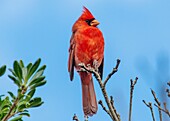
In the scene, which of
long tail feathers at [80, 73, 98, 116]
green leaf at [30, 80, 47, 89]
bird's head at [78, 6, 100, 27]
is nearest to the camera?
green leaf at [30, 80, 47, 89]

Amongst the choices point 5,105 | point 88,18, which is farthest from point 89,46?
point 5,105

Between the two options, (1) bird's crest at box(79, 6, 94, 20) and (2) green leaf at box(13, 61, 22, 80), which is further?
(1) bird's crest at box(79, 6, 94, 20)

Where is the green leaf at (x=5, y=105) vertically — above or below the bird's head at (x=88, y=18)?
below

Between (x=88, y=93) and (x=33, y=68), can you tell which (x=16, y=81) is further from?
(x=88, y=93)

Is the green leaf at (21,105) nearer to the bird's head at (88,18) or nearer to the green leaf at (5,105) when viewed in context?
the green leaf at (5,105)

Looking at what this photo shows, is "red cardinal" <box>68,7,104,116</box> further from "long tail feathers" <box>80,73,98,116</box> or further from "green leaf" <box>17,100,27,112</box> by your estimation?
"green leaf" <box>17,100,27,112</box>

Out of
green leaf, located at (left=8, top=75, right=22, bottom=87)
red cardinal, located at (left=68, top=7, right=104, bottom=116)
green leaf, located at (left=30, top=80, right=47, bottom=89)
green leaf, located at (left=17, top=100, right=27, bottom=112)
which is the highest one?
red cardinal, located at (left=68, top=7, right=104, bottom=116)

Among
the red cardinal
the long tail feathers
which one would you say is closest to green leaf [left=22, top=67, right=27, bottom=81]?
the long tail feathers

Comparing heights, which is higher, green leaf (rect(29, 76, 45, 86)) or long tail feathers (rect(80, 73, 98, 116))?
long tail feathers (rect(80, 73, 98, 116))

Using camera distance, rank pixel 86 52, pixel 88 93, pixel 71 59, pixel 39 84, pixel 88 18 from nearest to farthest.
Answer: pixel 39 84 → pixel 88 93 → pixel 86 52 → pixel 71 59 → pixel 88 18

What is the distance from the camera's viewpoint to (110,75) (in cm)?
210

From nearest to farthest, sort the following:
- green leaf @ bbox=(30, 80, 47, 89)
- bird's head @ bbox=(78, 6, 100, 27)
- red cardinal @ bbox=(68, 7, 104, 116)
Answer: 1. green leaf @ bbox=(30, 80, 47, 89)
2. red cardinal @ bbox=(68, 7, 104, 116)
3. bird's head @ bbox=(78, 6, 100, 27)

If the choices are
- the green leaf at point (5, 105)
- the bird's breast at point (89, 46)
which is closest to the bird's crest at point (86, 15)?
the bird's breast at point (89, 46)

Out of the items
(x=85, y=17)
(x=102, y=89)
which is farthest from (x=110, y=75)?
(x=85, y=17)
